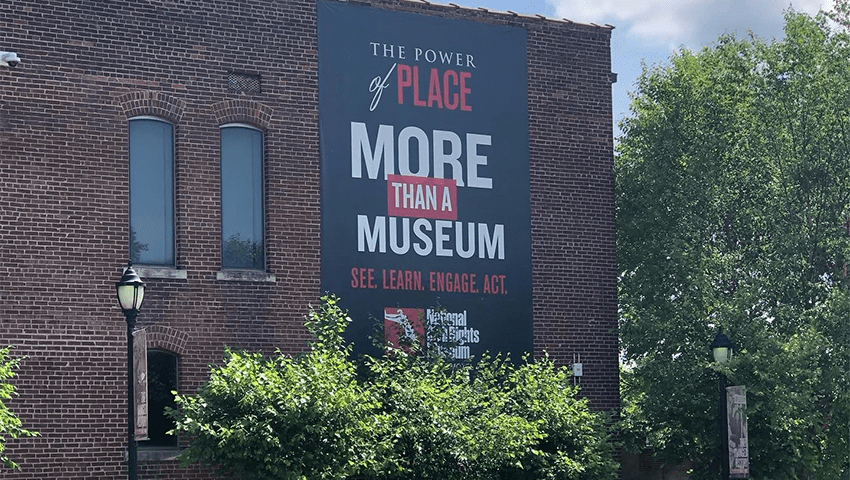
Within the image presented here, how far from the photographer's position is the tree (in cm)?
2630

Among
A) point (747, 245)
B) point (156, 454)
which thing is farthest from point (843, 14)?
point (156, 454)

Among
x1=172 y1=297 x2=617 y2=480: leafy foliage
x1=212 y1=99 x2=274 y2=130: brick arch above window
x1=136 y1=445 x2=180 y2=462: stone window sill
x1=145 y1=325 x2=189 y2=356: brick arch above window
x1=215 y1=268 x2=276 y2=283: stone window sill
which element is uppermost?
x1=212 y1=99 x2=274 y2=130: brick arch above window

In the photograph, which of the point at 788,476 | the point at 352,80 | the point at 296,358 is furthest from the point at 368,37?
the point at 788,476

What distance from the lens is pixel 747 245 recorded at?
1112 inches

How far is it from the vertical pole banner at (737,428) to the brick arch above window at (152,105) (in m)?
11.1

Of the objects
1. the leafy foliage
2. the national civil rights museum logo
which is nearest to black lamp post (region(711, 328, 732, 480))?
the leafy foliage

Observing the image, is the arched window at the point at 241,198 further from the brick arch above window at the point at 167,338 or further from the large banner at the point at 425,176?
the brick arch above window at the point at 167,338

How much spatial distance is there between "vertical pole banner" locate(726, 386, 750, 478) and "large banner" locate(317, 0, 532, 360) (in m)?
4.99

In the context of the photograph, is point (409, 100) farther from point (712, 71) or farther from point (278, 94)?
point (712, 71)

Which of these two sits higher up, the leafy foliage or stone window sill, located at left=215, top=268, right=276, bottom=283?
stone window sill, located at left=215, top=268, right=276, bottom=283

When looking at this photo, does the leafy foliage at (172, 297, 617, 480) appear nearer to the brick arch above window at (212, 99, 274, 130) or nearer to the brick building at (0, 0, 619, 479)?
the brick building at (0, 0, 619, 479)

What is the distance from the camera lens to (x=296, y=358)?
2423 cm

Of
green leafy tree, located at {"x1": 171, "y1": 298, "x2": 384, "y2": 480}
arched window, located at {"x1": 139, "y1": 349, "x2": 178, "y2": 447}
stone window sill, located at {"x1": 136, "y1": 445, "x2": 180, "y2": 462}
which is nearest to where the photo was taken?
green leafy tree, located at {"x1": 171, "y1": 298, "x2": 384, "y2": 480}

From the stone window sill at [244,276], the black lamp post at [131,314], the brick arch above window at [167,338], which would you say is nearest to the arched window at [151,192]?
the stone window sill at [244,276]
